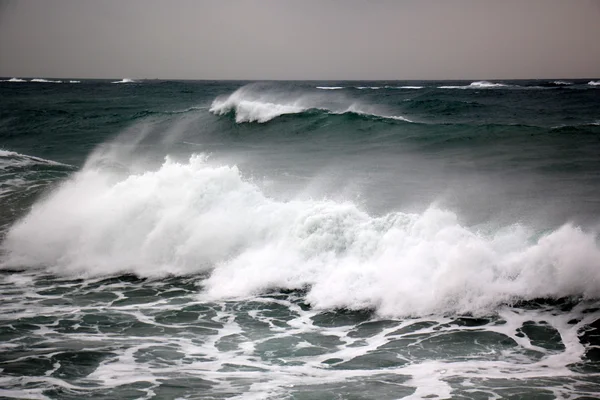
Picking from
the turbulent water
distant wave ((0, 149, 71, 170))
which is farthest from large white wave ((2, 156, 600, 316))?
distant wave ((0, 149, 71, 170))

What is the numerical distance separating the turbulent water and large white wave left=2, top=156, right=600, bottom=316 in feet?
0.12

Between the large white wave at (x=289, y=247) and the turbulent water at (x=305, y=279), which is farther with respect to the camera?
the large white wave at (x=289, y=247)

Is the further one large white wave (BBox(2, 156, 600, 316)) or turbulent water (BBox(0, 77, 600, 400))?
large white wave (BBox(2, 156, 600, 316))

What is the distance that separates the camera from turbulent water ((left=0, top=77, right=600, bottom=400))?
7465mm

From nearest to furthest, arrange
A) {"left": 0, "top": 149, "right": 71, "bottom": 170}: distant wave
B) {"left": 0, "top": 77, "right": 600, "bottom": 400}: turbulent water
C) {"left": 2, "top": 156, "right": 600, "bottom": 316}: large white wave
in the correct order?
{"left": 0, "top": 77, "right": 600, "bottom": 400}: turbulent water < {"left": 2, "top": 156, "right": 600, "bottom": 316}: large white wave < {"left": 0, "top": 149, "right": 71, "bottom": 170}: distant wave

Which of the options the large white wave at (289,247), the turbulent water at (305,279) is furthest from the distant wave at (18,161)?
the large white wave at (289,247)

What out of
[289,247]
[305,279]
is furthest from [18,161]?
[305,279]

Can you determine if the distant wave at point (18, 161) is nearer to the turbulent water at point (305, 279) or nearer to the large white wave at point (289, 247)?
Result: the turbulent water at point (305, 279)

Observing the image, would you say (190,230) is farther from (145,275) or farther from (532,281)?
(532,281)

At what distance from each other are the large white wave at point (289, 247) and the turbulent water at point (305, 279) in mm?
36

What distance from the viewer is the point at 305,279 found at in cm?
1120

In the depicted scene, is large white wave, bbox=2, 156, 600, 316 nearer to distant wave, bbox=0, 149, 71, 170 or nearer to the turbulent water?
the turbulent water

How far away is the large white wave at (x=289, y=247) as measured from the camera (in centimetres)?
1003

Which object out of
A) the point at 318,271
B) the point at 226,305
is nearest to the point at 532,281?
the point at 318,271
